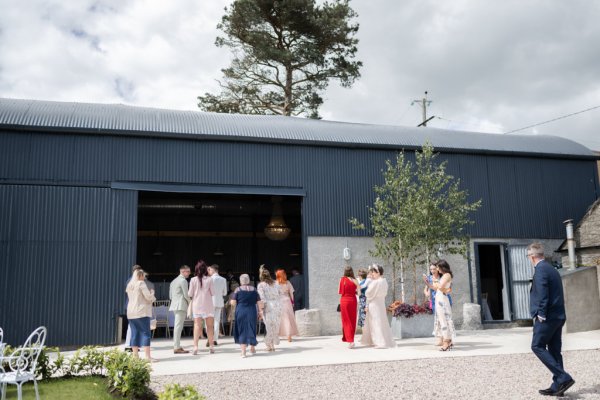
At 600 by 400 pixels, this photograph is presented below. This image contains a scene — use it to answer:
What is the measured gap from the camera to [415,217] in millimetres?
13195

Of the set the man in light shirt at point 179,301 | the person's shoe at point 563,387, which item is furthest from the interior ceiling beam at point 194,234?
the person's shoe at point 563,387

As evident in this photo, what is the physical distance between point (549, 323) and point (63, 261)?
10043 mm

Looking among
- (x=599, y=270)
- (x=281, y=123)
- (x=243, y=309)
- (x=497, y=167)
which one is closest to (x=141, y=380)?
(x=243, y=309)

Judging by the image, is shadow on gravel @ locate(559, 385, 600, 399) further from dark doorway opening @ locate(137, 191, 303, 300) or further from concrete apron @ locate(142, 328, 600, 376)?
dark doorway opening @ locate(137, 191, 303, 300)

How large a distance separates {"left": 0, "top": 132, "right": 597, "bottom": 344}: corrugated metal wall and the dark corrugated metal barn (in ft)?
0.08

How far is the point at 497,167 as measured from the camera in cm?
1598

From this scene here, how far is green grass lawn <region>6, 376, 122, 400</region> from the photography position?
6.55 m

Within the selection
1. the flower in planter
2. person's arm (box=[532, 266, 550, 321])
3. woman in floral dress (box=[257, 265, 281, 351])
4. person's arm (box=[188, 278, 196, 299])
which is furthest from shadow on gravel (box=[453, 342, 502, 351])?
person's arm (box=[188, 278, 196, 299])

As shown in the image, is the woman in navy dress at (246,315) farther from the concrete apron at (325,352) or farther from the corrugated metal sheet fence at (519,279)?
the corrugated metal sheet fence at (519,279)

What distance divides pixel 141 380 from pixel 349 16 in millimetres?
23056

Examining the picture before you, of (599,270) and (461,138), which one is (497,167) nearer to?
(461,138)

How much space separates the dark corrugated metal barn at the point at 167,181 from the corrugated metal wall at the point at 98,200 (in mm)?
25

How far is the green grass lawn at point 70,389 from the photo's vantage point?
6.55m

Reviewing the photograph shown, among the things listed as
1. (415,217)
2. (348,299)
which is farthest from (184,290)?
(415,217)
